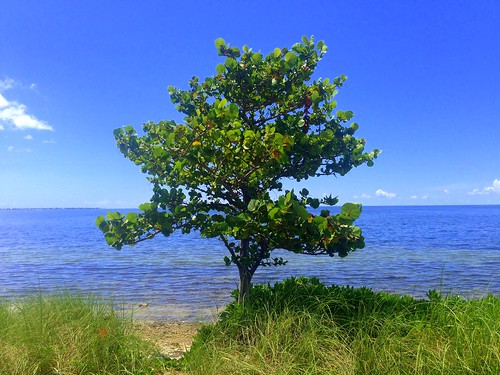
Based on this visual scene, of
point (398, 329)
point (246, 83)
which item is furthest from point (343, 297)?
point (246, 83)

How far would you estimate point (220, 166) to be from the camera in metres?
6.54

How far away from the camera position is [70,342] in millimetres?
5523

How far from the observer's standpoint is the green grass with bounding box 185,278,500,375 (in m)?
4.65

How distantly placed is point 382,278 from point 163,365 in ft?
48.0

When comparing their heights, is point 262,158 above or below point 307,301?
above

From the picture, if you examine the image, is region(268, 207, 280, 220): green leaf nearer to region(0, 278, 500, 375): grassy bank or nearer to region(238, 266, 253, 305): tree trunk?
region(0, 278, 500, 375): grassy bank

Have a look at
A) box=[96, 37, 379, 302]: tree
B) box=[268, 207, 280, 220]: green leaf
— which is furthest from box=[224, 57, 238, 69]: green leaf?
box=[268, 207, 280, 220]: green leaf

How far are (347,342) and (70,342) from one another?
375 centimetres

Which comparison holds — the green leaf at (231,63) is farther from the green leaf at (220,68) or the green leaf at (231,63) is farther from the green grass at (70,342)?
the green grass at (70,342)

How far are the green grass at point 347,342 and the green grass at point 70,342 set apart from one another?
3.25 ft

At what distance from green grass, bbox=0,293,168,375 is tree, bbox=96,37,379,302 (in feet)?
4.07

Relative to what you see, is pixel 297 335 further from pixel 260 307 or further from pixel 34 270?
pixel 34 270

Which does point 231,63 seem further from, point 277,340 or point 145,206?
point 277,340

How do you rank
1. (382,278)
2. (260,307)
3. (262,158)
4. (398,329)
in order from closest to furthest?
1. (398,329)
2. (262,158)
3. (260,307)
4. (382,278)
